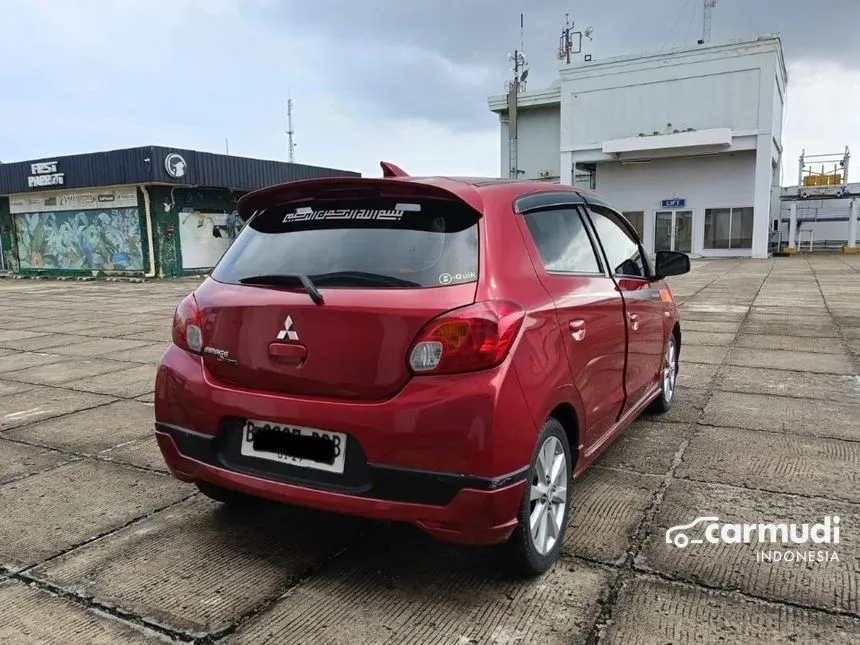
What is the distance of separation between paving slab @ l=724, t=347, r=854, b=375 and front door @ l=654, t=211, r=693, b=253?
29.0m

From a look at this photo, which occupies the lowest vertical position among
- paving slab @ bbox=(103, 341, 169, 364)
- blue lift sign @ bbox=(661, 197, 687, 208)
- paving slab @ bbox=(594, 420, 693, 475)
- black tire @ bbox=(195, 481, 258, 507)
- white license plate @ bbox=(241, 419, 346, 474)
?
paving slab @ bbox=(594, 420, 693, 475)

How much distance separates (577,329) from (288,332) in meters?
1.28

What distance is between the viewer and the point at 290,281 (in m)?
2.71

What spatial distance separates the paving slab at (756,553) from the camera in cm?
260

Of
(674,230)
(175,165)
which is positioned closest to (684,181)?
(674,230)

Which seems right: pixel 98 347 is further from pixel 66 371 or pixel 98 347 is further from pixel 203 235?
pixel 203 235

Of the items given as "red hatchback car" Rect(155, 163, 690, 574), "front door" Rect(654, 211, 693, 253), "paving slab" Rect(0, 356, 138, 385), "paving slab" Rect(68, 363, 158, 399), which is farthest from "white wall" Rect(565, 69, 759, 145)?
"red hatchback car" Rect(155, 163, 690, 574)

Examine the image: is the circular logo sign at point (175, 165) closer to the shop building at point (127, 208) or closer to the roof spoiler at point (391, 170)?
the shop building at point (127, 208)

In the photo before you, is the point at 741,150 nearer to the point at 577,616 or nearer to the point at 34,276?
the point at 34,276

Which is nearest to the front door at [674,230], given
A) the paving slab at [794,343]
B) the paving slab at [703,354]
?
the paving slab at [794,343]

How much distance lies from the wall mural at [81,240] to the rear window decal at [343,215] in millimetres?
23177

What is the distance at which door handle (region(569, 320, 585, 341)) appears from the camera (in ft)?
9.55

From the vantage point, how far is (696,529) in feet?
10.3

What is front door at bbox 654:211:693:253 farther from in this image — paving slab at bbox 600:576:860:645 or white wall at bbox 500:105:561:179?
paving slab at bbox 600:576:860:645
